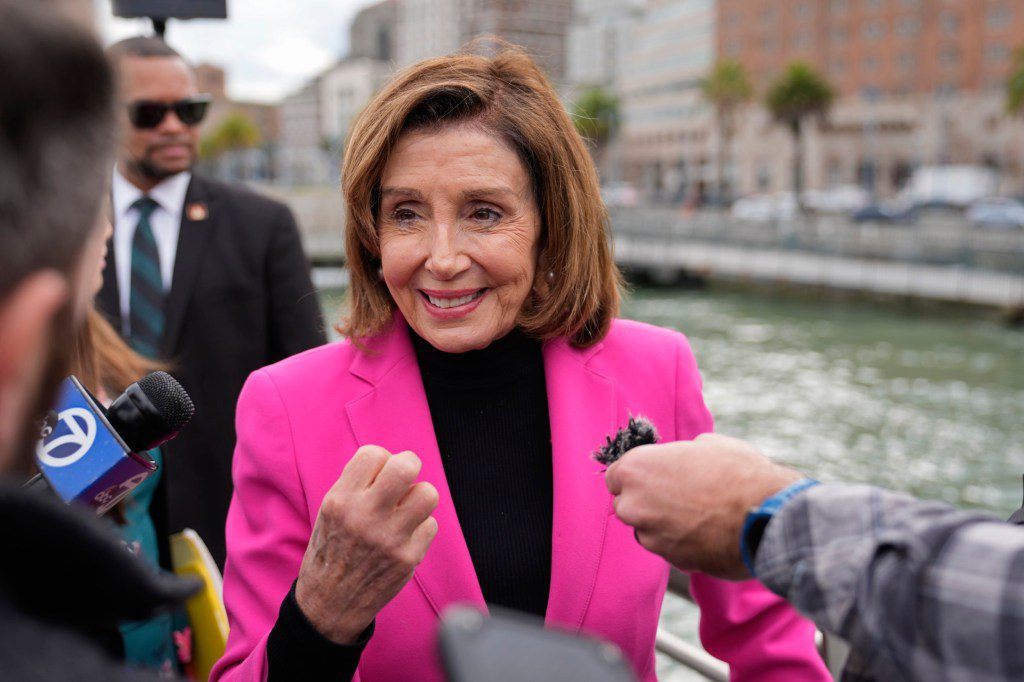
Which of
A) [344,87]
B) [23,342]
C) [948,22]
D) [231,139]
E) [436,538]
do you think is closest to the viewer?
[23,342]

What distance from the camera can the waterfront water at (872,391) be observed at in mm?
16453

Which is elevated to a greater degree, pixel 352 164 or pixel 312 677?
pixel 352 164

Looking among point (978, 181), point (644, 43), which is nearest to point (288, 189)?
point (978, 181)

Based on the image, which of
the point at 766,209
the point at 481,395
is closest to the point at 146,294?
the point at 481,395

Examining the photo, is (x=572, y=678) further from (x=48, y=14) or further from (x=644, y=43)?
(x=644, y=43)

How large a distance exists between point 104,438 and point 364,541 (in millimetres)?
436

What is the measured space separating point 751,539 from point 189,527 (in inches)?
113

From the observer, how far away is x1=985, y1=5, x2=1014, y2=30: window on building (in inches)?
2687

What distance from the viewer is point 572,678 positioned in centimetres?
77

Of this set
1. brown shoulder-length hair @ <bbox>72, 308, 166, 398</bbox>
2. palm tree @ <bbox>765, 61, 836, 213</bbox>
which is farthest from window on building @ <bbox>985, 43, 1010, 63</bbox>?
brown shoulder-length hair @ <bbox>72, 308, 166, 398</bbox>

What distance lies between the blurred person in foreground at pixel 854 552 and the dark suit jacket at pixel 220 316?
2.67 m

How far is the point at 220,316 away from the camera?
3.91m

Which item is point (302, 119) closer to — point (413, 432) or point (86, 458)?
point (413, 432)

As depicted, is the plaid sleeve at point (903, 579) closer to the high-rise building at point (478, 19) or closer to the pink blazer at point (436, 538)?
the pink blazer at point (436, 538)
